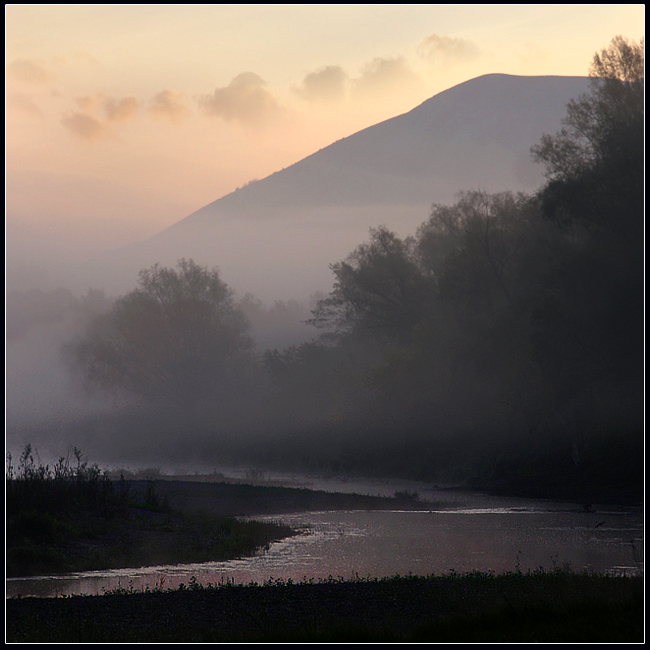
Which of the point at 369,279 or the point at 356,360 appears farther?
the point at 356,360

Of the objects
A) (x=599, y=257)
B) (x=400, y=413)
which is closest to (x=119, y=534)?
(x=599, y=257)

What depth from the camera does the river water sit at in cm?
1938

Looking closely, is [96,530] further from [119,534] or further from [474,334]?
[474,334]

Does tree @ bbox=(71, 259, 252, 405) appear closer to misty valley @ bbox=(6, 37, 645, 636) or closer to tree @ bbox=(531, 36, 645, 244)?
misty valley @ bbox=(6, 37, 645, 636)

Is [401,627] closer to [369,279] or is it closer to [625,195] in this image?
[625,195]

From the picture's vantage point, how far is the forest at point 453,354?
38719mm

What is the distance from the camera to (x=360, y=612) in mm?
14336

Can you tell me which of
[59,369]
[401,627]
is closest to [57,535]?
[401,627]

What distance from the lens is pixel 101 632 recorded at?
42.6 ft

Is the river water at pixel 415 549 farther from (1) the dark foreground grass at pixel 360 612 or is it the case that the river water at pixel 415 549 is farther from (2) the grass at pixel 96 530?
(1) the dark foreground grass at pixel 360 612

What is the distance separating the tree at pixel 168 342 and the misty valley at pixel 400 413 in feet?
0.78

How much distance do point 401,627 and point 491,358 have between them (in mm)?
37498

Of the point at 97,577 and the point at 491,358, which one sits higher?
the point at 491,358

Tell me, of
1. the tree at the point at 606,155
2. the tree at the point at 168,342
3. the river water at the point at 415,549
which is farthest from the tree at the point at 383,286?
the river water at the point at 415,549
